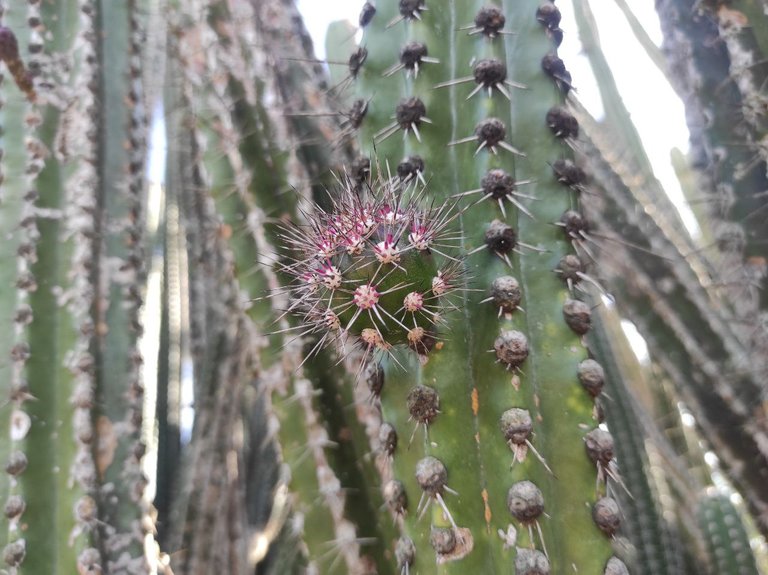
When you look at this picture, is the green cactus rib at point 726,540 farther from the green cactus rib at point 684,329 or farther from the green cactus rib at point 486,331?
the green cactus rib at point 486,331

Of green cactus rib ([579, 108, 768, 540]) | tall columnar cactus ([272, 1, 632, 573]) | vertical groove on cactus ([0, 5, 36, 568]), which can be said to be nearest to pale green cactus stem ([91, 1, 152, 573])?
vertical groove on cactus ([0, 5, 36, 568])

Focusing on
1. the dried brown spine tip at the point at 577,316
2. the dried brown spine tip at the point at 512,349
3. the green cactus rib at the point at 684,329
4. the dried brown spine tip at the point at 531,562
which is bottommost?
the dried brown spine tip at the point at 531,562

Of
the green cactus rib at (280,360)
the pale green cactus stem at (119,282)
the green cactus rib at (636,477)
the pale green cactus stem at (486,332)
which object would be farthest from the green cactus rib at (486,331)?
the green cactus rib at (636,477)

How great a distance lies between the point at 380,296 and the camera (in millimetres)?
752

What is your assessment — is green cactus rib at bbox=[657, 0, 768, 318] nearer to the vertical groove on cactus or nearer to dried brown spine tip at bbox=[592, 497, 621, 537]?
dried brown spine tip at bbox=[592, 497, 621, 537]

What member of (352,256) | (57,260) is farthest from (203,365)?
(352,256)

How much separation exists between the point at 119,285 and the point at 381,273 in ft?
2.81

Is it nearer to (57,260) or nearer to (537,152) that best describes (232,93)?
(57,260)

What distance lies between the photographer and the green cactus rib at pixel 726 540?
5.74ft

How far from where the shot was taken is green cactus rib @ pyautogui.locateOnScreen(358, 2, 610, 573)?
31.0 inches

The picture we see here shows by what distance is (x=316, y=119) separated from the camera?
1629mm

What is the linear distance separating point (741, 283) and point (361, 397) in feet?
2.92

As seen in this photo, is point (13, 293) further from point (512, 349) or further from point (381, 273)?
point (512, 349)

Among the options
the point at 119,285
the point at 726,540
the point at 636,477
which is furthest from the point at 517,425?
the point at 726,540
